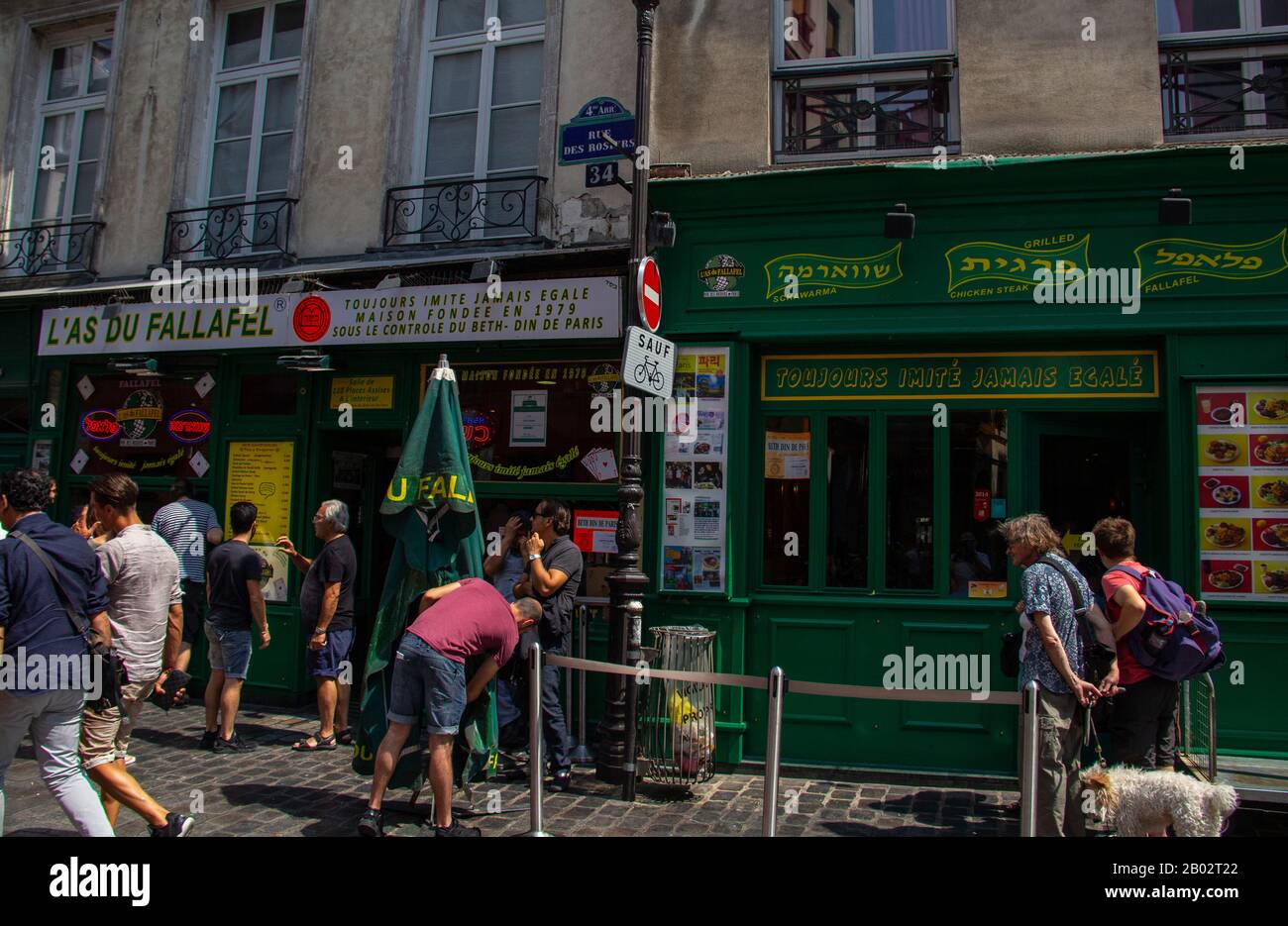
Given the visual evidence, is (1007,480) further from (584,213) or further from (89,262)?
(89,262)

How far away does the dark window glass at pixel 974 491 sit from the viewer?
6.57 metres

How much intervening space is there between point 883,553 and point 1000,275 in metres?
2.23

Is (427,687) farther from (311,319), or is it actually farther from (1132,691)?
(311,319)

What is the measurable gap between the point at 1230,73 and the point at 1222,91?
144mm

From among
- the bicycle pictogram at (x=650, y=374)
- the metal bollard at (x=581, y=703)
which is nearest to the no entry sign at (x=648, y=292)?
the bicycle pictogram at (x=650, y=374)

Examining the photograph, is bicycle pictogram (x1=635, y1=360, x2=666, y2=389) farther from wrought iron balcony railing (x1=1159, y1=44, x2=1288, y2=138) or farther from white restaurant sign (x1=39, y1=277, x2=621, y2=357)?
wrought iron balcony railing (x1=1159, y1=44, x2=1288, y2=138)

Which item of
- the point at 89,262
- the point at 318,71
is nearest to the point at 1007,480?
the point at 318,71

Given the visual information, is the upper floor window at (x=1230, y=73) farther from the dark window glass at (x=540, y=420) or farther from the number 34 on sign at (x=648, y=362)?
the dark window glass at (x=540, y=420)

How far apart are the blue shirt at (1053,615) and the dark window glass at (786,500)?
2.26m

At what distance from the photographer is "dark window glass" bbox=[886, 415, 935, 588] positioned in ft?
21.9

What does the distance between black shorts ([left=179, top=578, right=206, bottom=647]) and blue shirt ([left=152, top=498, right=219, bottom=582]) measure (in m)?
0.05

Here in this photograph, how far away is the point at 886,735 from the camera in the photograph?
21.3 feet

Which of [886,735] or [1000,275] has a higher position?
[1000,275]

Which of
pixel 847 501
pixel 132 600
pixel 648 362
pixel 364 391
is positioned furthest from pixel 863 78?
pixel 132 600
